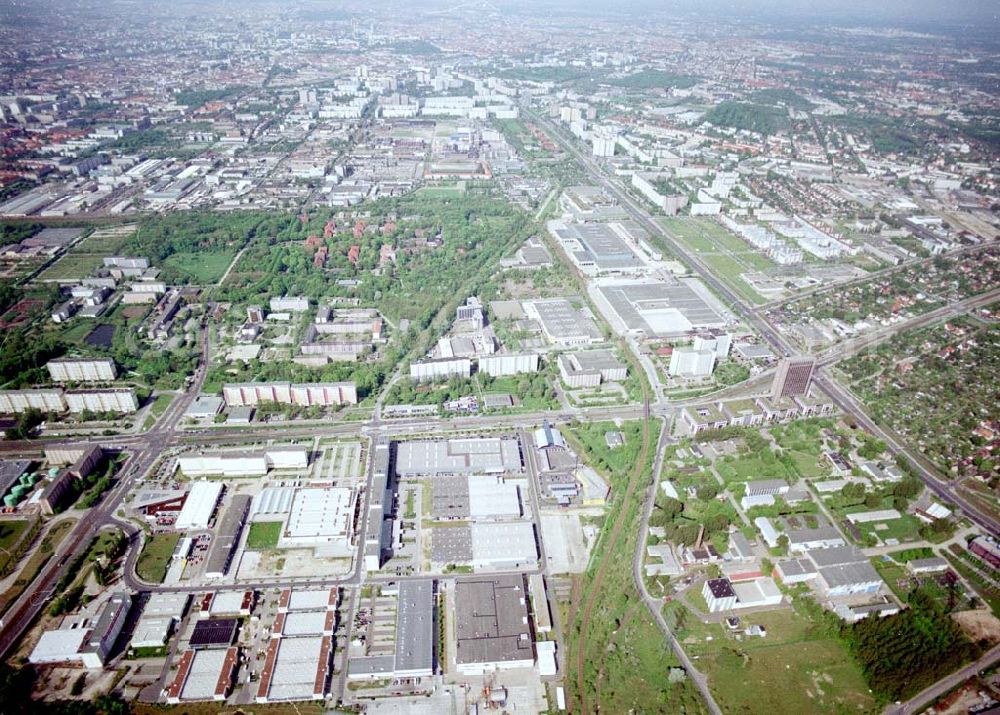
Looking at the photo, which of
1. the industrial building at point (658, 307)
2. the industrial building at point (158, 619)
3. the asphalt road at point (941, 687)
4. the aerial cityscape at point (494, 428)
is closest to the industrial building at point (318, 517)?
the aerial cityscape at point (494, 428)

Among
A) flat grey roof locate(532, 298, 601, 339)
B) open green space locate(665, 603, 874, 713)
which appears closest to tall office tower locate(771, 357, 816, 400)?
flat grey roof locate(532, 298, 601, 339)

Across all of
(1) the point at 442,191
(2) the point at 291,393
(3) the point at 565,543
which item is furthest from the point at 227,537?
(1) the point at 442,191

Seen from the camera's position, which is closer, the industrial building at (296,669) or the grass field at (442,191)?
the industrial building at (296,669)

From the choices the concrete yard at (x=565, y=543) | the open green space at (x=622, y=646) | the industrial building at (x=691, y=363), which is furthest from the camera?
the industrial building at (x=691, y=363)

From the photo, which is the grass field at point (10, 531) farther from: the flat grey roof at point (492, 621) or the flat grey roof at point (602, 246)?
the flat grey roof at point (602, 246)

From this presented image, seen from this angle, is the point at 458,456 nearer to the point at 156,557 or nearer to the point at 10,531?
the point at 156,557

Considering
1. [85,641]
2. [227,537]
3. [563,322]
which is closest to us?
[85,641]

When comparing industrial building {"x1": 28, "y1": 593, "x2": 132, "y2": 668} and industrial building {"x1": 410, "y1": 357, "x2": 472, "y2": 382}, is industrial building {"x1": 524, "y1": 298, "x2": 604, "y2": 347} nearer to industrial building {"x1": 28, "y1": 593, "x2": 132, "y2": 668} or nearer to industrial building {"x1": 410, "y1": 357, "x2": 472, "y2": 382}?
industrial building {"x1": 410, "y1": 357, "x2": 472, "y2": 382}

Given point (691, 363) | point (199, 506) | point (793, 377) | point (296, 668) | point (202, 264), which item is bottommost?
point (202, 264)
